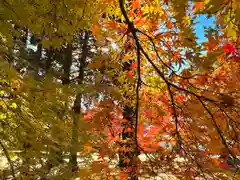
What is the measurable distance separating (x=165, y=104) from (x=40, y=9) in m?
1.33

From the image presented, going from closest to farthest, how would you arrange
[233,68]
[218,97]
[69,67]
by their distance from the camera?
1. [218,97]
2. [233,68]
3. [69,67]

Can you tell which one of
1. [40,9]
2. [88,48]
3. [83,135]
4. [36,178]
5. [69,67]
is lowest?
[36,178]

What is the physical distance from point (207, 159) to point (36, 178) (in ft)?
4.83

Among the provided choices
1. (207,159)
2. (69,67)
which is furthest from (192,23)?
(69,67)

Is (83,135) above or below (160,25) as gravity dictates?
below

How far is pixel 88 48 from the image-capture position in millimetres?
10227

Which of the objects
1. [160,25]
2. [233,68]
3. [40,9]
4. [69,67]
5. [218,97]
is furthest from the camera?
[69,67]

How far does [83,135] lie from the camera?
2.38m

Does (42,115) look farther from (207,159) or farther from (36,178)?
(207,159)

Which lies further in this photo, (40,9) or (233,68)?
(40,9)

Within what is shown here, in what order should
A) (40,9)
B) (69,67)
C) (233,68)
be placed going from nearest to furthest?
(233,68) < (40,9) < (69,67)

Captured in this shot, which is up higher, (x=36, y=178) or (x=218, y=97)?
(x=218, y=97)

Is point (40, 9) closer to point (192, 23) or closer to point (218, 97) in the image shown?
point (192, 23)

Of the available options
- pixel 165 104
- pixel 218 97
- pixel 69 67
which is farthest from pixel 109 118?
pixel 69 67
